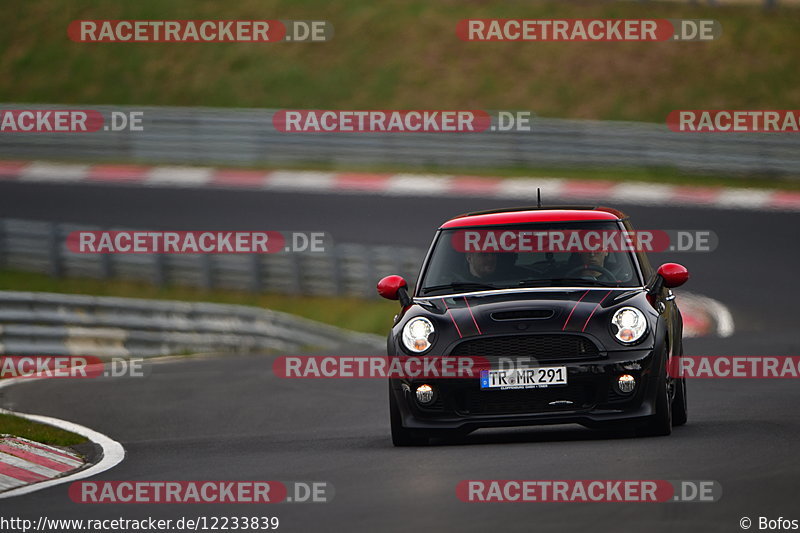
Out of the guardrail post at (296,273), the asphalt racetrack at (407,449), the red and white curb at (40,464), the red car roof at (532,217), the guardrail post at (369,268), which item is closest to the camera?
the asphalt racetrack at (407,449)

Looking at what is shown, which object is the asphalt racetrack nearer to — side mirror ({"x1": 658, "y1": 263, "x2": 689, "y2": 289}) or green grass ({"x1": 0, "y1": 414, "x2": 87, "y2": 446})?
green grass ({"x1": 0, "y1": 414, "x2": 87, "y2": 446})

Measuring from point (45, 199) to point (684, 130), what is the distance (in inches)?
500

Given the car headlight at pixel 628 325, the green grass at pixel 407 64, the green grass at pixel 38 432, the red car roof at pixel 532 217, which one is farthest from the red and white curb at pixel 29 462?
the green grass at pixel 407 64

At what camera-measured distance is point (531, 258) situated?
1070 cm

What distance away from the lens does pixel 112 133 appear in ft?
116

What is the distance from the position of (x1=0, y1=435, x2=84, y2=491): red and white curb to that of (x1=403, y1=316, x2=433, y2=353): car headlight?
7.62 feet

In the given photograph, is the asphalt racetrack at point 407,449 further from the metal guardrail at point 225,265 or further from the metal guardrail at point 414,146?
the metal guardrail at point 414,146

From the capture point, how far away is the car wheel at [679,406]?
1072 centimetres

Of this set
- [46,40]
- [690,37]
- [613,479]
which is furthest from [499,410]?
[46,40]

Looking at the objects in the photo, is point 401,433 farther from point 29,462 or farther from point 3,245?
point 3,245

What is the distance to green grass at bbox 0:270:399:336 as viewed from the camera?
2395cm

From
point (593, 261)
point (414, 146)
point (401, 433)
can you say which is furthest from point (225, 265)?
point (401, 433)

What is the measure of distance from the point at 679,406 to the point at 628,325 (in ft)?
4.11

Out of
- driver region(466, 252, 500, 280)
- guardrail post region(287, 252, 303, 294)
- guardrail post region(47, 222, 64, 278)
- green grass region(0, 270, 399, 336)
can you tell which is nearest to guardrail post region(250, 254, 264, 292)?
green grass region(0, 270, 399, 336)
